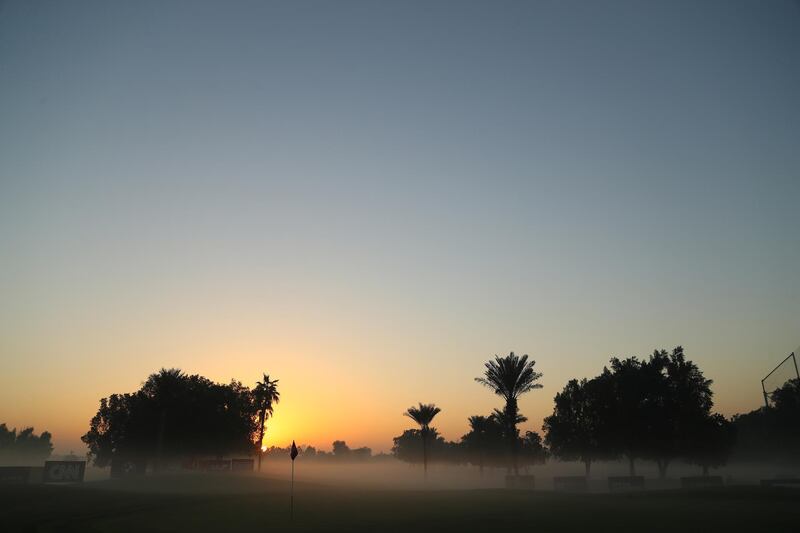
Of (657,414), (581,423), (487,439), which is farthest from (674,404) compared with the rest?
(487,439)

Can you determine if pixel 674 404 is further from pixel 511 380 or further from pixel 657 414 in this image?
pixel 511 380

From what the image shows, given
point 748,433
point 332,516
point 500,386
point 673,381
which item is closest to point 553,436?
point 673,381

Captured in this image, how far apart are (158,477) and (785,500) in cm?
6183

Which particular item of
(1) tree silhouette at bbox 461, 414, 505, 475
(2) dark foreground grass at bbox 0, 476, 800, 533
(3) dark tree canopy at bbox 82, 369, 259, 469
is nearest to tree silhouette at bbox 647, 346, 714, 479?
(2) dark foreground grass at bbox 0, 476, 800, 533

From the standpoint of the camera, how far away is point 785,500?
31.8 metres

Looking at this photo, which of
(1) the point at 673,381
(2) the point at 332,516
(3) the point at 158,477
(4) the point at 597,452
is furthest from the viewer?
(4) the point at 597,452

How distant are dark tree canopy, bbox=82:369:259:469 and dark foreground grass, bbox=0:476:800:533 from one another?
3422cm

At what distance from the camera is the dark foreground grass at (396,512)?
24531 mm

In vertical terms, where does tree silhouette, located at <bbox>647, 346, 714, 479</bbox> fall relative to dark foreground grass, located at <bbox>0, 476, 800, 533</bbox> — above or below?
above

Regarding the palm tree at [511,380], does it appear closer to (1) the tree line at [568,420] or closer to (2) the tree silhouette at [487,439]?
(1) the tree line at [568,420]

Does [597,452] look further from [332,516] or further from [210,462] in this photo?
[332,516]

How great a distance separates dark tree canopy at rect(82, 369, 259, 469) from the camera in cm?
7712

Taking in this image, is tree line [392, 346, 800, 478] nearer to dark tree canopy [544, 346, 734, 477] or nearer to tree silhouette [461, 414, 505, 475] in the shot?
dark tree canopy [544, 346, 734, 477]

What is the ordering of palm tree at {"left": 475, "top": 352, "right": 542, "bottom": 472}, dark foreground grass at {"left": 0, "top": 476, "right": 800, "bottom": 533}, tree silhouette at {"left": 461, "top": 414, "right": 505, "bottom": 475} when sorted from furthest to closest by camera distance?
tree silhouette at {"left": 461, "top": 414, "right": 505, "bottom": 475}
palm tree at {"left": 475, "top": 352, "right": 542, "bottom": 472}
dark foreground grass at {"left": 0, "top": 476, "right": 800, "bottom": 533}
